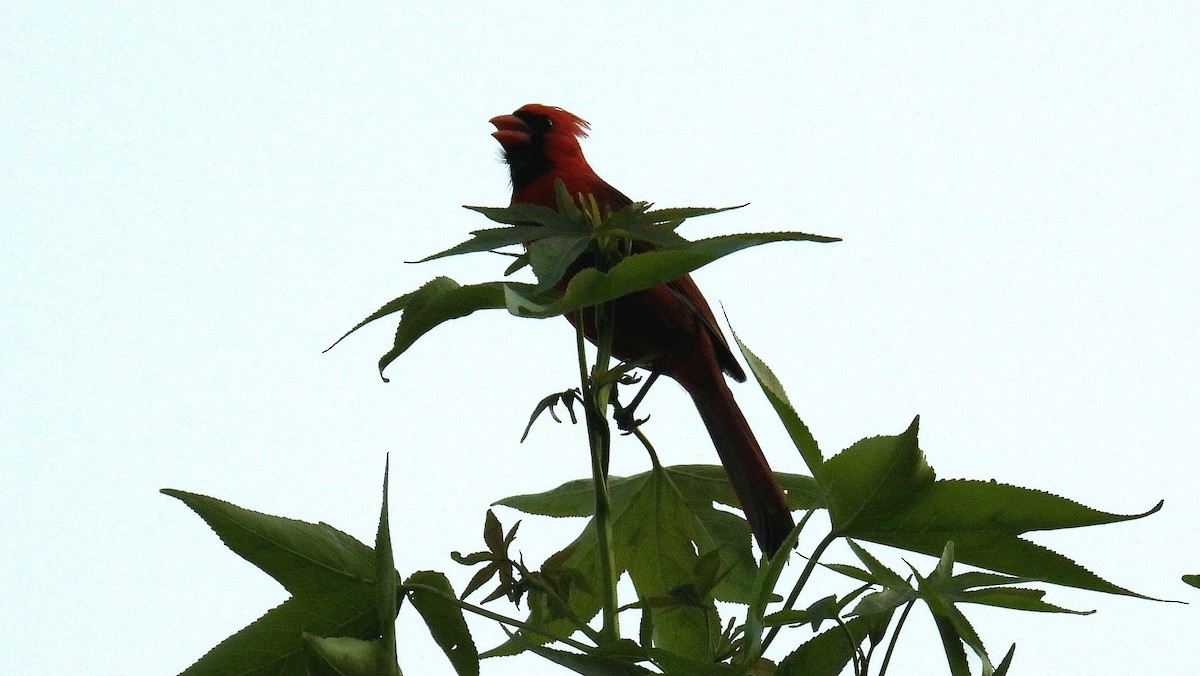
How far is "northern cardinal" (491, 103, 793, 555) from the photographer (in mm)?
1387

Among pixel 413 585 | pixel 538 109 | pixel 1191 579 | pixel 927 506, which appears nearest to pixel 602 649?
pixel 413 585

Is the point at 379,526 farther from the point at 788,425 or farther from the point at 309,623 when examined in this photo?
the point at 788,425

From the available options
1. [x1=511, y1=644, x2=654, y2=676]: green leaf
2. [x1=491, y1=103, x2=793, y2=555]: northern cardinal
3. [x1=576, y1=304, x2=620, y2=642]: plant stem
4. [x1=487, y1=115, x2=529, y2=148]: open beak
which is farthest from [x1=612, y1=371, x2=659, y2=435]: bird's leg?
[x1=487, y1=115, x2=529, y2=148]: open beak

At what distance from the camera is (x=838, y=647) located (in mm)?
958

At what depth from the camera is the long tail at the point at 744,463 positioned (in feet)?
4.44

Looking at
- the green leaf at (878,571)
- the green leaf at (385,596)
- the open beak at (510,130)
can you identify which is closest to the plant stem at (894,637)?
the green leaf at (878,571)

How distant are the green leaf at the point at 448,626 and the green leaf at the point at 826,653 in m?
0.27

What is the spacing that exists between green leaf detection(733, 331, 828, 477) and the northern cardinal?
0.89ft

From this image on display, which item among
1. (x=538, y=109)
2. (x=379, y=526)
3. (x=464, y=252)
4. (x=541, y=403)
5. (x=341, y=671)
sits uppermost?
(x=538, y=109)

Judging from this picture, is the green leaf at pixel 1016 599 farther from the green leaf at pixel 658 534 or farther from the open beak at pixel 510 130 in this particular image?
the open beak at pixel 510 130

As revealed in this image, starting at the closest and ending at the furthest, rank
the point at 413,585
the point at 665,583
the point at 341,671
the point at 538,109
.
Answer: the point at 341,671
the point at 413,585
the point at 665,583
the point at 538,109

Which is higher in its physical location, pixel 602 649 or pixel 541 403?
pixel 541 403

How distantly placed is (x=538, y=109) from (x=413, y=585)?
1.65m

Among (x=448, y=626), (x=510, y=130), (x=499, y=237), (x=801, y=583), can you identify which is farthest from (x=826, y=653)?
(x=510, y=130)
